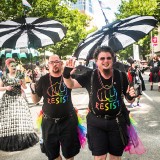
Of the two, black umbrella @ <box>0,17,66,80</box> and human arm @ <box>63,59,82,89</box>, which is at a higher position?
black umbrella @ <box>0,17,66,80</box>

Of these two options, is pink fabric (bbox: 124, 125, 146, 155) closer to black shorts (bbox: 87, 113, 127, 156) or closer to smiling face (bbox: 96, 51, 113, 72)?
black shorts (bbox: 87, 113, 127, 156)

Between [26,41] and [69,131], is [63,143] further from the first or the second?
[26,41]

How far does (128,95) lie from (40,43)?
2.38 meters

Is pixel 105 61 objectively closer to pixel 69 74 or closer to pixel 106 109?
pixel 69 74

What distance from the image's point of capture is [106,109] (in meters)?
3.61

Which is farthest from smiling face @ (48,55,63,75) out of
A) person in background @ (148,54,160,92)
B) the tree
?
the tree

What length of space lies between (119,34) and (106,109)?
92.9 inches

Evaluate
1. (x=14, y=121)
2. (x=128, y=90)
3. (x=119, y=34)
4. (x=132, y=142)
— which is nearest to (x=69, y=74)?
(x=128, y=90)

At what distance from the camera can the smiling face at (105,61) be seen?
3621 mm

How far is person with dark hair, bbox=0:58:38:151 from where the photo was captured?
5512mm

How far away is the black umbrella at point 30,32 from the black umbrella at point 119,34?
0.63 m

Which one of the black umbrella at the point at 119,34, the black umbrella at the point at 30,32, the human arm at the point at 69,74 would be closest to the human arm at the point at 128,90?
the human arm at the point at 69,74

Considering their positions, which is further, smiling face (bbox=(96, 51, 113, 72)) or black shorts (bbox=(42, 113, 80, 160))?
black shorts (bbox=(42, 113, 80, 160))

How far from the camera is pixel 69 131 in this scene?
412 cm
